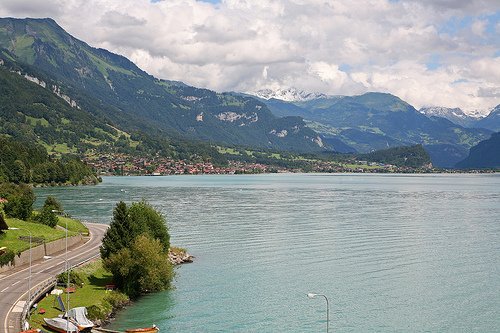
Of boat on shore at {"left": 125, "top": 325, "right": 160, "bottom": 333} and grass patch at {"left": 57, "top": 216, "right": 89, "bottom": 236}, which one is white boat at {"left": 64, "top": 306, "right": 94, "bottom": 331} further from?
grass patch at {"left": 57, "top": 216, "right": 89, "bottom": 236}

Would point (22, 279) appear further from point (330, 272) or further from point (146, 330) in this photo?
point (330, 272)

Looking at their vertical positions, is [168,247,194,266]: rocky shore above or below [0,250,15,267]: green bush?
below

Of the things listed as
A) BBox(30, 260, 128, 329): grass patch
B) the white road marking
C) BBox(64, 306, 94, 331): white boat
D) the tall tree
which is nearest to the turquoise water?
BBox(30, 260, 128, 329): grass patch

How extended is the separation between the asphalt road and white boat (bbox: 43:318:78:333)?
97.3 inches

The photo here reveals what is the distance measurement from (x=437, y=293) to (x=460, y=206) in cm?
10479

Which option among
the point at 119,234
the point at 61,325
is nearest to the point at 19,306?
the point at 61,325

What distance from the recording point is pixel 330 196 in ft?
649

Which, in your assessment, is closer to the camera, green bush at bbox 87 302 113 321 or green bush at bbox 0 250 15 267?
green bush at bbox 87 302 113 321

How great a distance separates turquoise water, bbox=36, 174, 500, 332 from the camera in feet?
181

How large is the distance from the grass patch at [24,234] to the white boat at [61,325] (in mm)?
21226

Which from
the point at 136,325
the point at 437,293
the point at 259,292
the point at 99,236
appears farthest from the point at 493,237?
the point at 136,325

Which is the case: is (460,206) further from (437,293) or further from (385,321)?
(385,321)

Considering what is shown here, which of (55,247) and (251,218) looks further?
(251,218)

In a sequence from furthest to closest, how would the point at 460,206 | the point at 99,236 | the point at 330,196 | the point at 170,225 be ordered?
the point at 330,196
the point at 460,206
the point at 170,225
the point at 99,236
